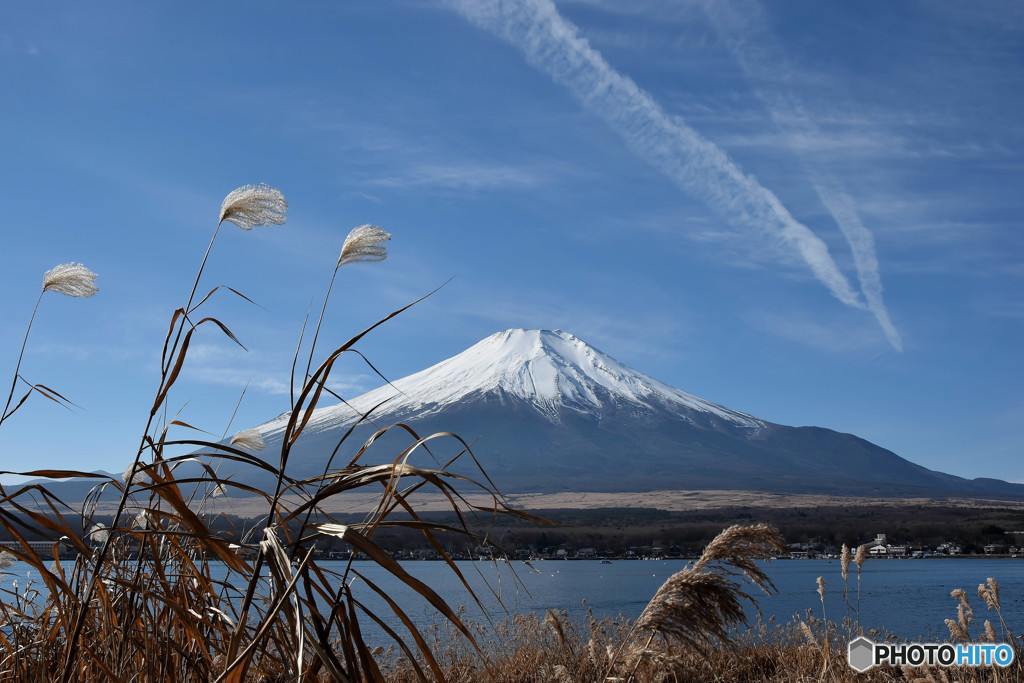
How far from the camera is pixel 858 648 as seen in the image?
16.5ft

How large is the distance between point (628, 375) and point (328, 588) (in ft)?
637

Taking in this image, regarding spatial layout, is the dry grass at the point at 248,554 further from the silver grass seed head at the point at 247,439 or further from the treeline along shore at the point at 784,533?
the treeline along shore at the point at 784,533

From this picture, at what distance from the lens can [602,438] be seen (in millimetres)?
152625

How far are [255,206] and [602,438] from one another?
504 ft

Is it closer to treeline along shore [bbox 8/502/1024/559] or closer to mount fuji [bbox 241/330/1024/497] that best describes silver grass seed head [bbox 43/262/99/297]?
treeline along shore [bbox 8/502/1024/559]

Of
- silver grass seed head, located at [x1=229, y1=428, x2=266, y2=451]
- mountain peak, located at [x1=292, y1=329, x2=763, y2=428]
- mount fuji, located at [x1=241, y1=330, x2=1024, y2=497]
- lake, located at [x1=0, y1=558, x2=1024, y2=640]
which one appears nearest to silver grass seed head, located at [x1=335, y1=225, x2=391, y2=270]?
silver grass seed head, located at [x1=229, y1=428, x2=266, y2=451]

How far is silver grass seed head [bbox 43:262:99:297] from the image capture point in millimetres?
2025

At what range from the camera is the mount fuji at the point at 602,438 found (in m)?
116

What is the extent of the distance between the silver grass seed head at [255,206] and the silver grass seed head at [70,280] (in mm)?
694

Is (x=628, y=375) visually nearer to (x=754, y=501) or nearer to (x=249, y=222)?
(x=754, y=501)

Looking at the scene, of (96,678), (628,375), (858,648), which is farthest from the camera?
(628,375)

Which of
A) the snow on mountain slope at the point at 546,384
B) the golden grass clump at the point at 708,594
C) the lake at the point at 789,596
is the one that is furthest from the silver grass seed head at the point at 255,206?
the snow on mountain slope at the point at 546,384

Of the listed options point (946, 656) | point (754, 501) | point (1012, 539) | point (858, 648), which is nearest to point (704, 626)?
point (858, 648)

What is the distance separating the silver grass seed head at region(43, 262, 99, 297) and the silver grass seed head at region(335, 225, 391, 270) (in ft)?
3.11
